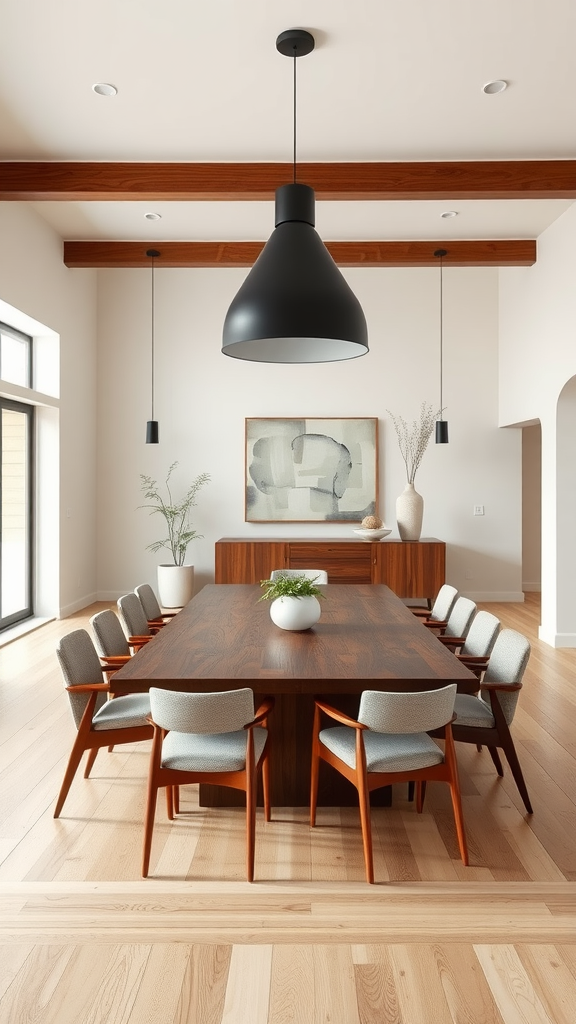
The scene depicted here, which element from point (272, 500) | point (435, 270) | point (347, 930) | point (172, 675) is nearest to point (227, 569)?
point (272, 500)

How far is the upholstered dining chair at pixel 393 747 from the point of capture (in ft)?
7.81

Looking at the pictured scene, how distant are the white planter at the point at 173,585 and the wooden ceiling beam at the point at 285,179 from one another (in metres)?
3.90

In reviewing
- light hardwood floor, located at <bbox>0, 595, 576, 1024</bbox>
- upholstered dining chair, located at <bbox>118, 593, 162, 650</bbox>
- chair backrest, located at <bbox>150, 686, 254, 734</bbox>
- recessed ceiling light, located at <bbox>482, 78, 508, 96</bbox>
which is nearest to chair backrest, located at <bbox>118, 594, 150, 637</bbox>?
upholstered dining chair, located at <bbox>118, 593, 162, 650</bbox>

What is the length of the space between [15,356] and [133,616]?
3.58 meters

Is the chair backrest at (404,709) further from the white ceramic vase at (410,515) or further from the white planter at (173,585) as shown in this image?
the white planter at (173,585)

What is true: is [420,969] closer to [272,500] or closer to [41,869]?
[41,869]

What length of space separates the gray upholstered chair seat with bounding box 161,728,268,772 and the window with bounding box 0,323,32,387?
4.39m

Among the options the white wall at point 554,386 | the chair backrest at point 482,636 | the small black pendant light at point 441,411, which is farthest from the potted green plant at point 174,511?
the chair backrest at point 482,636

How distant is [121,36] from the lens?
348 cm

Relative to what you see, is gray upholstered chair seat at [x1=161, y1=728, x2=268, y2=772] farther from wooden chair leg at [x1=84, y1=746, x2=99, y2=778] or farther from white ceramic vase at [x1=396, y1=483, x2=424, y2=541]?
white ceramic vase at [x1=396, y1=483, x2=424, y2=541]

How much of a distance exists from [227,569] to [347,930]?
522 centimetres

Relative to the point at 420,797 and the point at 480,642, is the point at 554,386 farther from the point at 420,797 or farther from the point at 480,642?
the point at 420,797

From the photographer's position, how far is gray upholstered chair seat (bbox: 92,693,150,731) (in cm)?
293

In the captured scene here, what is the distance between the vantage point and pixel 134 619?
4.02 meters
